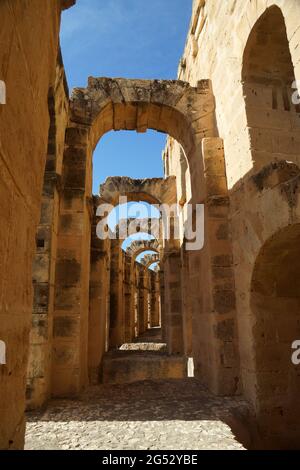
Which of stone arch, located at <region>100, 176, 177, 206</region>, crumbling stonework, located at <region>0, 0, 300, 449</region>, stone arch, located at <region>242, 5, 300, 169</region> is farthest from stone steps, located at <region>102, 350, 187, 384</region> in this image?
stone arch, located at <region>242, 5, 300, 169</region>

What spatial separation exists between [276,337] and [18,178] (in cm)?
409

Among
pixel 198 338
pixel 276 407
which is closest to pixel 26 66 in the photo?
pixel 276 407

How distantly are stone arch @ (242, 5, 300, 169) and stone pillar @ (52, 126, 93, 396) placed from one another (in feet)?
9.38

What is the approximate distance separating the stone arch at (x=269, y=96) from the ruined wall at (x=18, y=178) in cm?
360

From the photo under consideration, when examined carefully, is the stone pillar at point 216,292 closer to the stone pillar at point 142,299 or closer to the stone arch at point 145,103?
the stone arch at point 145,103

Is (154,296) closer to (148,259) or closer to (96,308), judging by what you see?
(148,259)

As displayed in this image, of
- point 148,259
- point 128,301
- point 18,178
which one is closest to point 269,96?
point 18,178

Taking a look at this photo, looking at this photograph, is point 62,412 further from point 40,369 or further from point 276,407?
point 276,407

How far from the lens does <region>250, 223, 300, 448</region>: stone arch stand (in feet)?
13.6

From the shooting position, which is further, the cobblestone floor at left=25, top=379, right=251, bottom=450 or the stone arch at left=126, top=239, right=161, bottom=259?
the stone arch at left=126, top=239, right=161, bottom=259

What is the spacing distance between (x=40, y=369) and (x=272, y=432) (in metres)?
3.11

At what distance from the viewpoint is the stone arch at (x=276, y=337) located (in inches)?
164

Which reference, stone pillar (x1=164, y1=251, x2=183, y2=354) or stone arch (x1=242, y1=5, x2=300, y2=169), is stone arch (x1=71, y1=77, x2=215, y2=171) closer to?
stone arch (x1=242, y1=5, x2=300, y2=169)

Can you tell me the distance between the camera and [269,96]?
5.00 m
